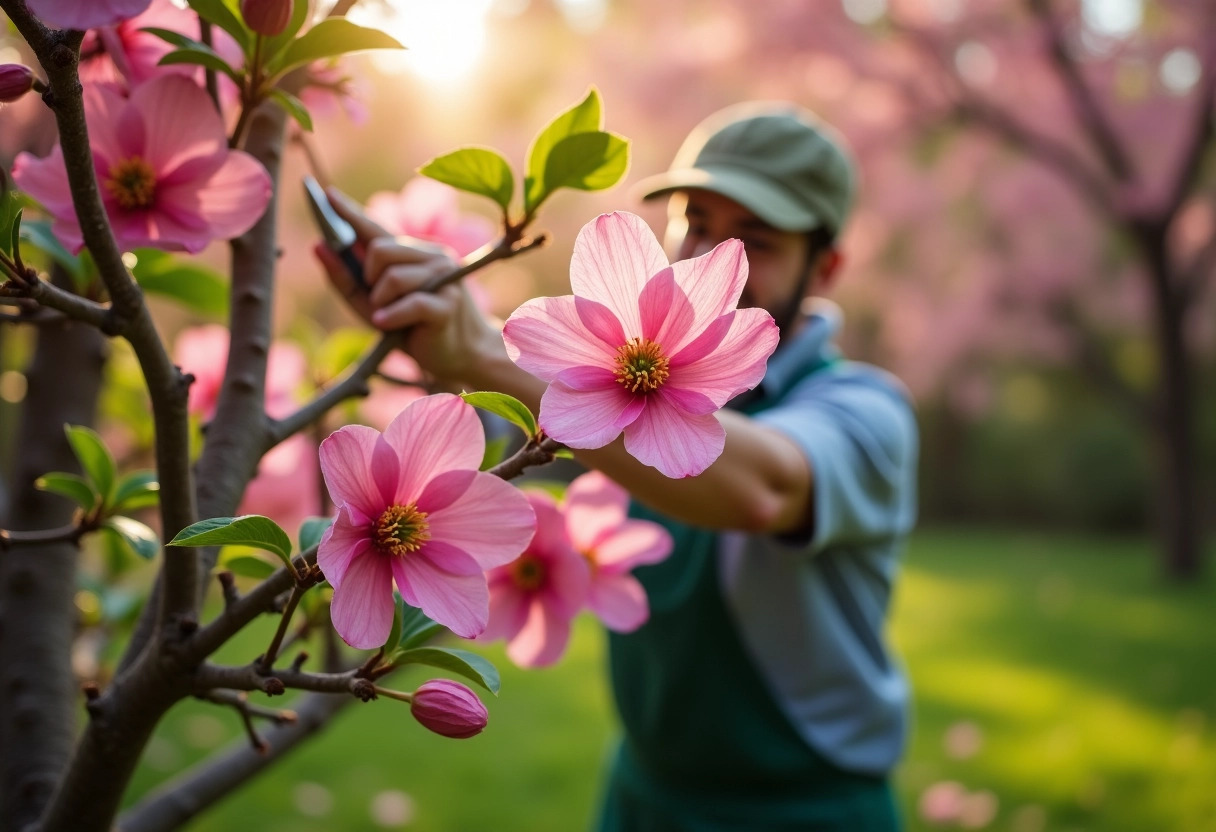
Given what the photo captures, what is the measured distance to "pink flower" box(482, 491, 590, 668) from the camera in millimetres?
729

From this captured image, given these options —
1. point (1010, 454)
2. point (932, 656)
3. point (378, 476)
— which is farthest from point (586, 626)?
point (1010, 454)

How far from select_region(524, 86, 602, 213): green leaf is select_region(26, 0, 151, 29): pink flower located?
0.79 ft

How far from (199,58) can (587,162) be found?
22 centimetres

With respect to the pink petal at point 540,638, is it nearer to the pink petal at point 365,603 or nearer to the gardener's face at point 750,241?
the pink petal at point 365,603

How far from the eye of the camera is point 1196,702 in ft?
13.1

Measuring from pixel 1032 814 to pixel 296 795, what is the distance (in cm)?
215

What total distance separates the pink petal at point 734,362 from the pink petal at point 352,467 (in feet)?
0.46

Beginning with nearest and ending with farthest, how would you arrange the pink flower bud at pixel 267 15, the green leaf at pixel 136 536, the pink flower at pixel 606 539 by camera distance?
the pink flower bud at pixel 267 15 < the green leaf at pixel 136 536 < the pink flower at pixel 606 539

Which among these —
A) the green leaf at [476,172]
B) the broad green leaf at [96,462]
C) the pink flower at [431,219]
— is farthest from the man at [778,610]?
the broad green leaf at [96,462]

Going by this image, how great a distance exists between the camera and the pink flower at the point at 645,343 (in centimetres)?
45

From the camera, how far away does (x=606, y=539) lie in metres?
0.78

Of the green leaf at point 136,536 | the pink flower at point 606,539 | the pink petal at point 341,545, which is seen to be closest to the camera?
the pink petal at point 341,545

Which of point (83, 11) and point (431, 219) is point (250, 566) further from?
point (431, 219)

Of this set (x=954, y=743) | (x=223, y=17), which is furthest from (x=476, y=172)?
(x=954, y=743)
